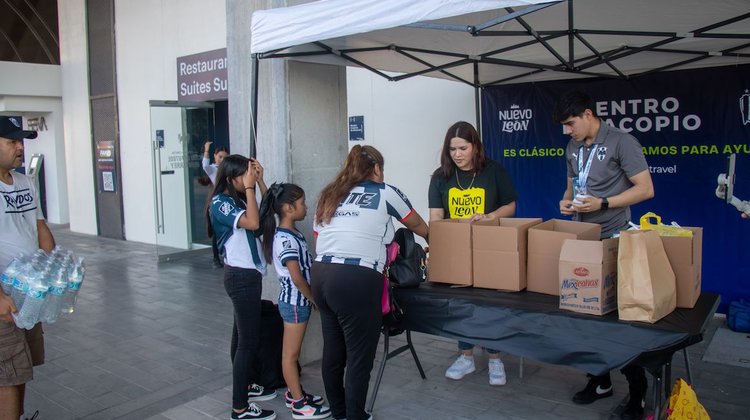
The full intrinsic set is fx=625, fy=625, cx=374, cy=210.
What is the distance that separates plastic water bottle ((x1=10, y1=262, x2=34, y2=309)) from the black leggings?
138 cm

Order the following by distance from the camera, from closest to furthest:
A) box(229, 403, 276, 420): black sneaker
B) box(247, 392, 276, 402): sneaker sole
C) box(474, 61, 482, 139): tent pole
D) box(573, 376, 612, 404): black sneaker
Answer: box(229, 403, 276, 420): black sneaker, box(573, 376, 612, 404): black sneaker, box(247, 392, 276, 402): sneaker sole, box(474, 61, 482, 139): tent pole

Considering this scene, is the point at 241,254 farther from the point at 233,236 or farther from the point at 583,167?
the point at 583,167

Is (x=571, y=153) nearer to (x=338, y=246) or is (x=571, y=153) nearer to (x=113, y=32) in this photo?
(x=338, y=246)

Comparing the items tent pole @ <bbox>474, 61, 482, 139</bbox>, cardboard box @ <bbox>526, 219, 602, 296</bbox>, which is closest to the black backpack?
cardboard box @ <bbox>526, 219, 602, 296</bbox>

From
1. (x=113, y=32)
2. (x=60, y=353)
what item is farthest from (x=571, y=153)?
(x=113, y=32)

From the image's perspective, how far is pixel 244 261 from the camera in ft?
11.4

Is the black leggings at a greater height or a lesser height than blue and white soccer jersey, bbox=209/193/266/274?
lesser

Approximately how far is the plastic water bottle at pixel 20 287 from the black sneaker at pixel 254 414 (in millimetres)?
1300

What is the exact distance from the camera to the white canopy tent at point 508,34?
3.27 meters

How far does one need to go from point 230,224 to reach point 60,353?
2.66 metres

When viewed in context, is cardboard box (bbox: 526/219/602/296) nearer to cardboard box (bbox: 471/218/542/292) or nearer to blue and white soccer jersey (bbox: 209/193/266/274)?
cardboard box (bbox: 471/218/542/292)

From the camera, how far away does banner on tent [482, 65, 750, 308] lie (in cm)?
501

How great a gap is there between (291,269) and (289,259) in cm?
6

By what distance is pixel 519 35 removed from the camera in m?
3.78
